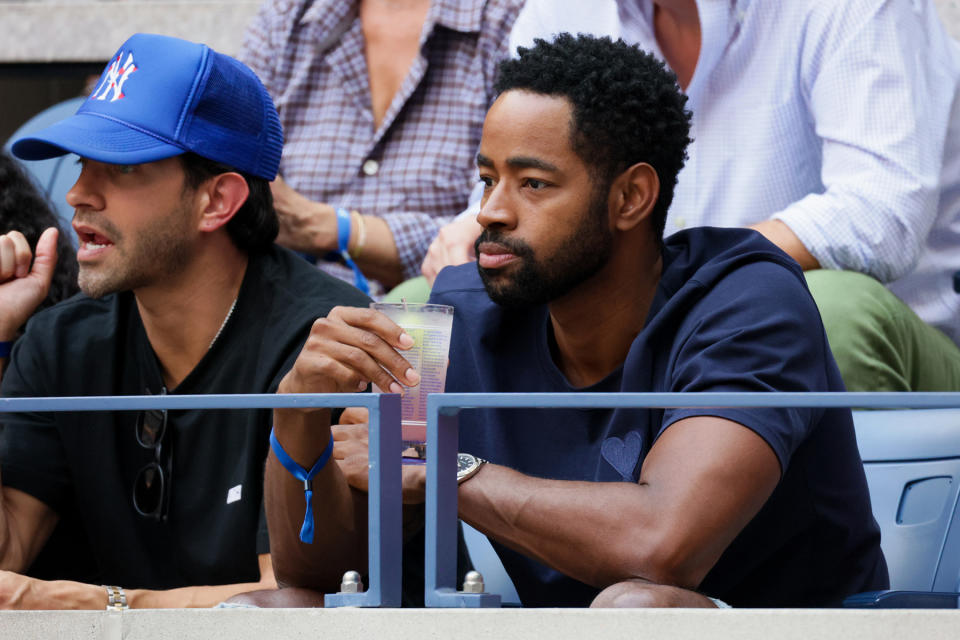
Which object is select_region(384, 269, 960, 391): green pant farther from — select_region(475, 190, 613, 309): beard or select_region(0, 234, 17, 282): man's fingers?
select_region(0, 234, 17, 282): man's fingers

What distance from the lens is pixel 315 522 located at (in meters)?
2.10

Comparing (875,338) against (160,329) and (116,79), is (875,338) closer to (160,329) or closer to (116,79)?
(160,329)

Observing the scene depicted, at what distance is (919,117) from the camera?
9.75 ft

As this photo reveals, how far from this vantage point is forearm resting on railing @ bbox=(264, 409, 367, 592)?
2.09 metres

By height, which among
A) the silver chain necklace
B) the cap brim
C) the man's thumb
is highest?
the cap brim

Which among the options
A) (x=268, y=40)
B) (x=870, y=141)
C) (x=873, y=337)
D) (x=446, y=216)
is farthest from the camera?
(x=268, y=40)

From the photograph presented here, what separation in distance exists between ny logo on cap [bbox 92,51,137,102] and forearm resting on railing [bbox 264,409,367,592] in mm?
944

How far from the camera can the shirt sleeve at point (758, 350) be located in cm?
192

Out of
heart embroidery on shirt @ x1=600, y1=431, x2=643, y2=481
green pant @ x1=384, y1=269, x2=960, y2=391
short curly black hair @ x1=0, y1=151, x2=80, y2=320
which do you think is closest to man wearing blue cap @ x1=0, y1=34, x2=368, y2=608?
short curly black hair @ x1=0, y1=151, x2=80, y2=320

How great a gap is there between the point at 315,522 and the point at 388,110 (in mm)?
1706

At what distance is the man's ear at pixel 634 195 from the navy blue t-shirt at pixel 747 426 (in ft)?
0.34

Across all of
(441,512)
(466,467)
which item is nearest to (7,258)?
(466,467)

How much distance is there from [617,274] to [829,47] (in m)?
1.02

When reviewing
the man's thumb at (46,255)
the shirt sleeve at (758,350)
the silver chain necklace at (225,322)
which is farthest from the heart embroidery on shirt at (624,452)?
the man's thumb at (46,255)
